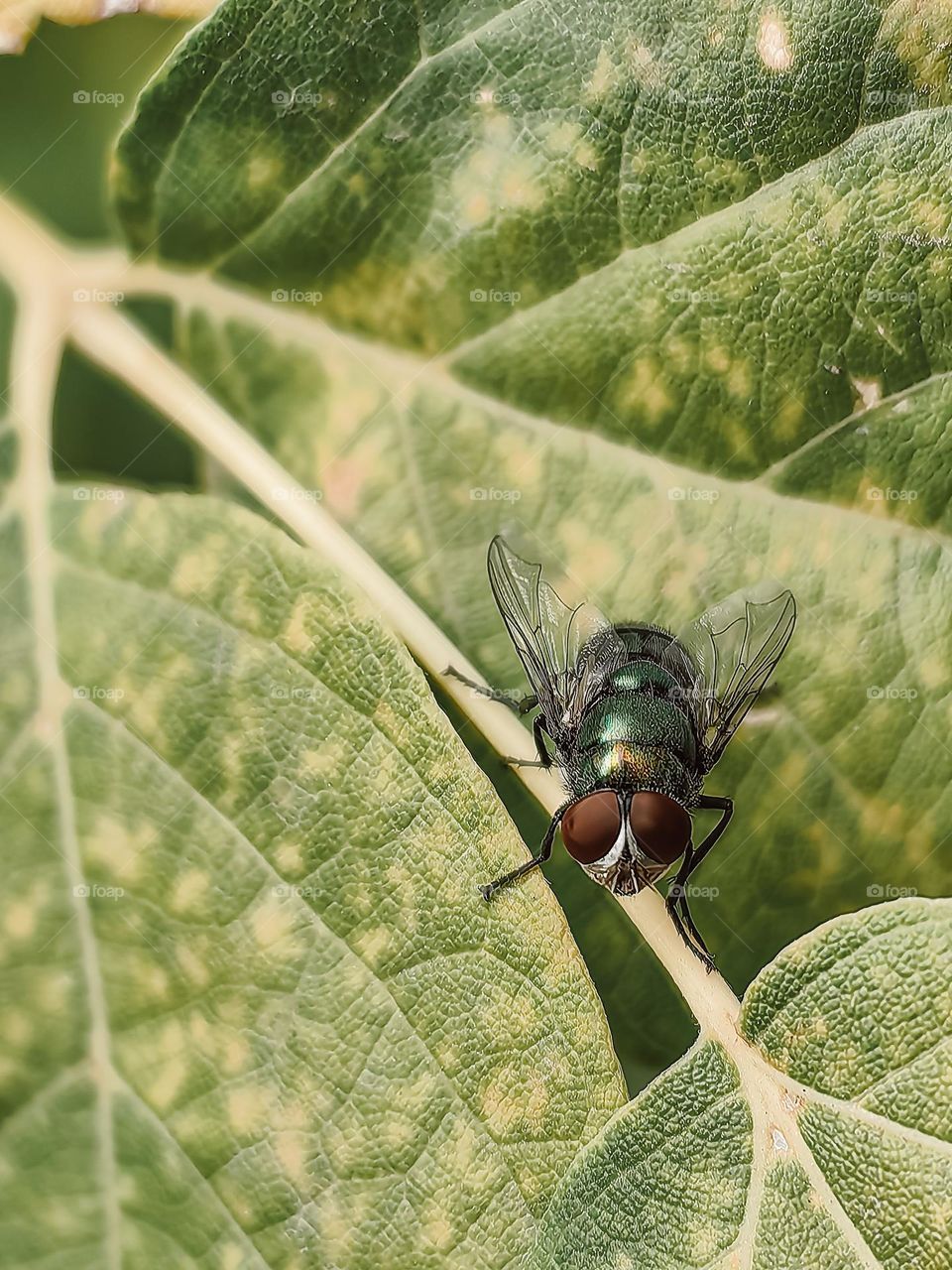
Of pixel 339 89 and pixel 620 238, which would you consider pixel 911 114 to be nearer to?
pixel 620 238

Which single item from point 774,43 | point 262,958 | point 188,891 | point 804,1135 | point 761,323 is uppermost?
point 774,43

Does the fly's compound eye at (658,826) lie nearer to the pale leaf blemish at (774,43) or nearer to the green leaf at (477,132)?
the green leaf at (477,132)

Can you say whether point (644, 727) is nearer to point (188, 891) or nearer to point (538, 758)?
point (538, 758)

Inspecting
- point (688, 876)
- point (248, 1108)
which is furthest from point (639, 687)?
point (248, 1108)

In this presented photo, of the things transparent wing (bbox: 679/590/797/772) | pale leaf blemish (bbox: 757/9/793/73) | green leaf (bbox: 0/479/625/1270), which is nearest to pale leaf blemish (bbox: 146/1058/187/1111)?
green leaf (bbox: 0/479/625/1270)

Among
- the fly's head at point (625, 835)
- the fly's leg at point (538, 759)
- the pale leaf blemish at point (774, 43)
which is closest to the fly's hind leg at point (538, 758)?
the fly's leg at point (538, 759)

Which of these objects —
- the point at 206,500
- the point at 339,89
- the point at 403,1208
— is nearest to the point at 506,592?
the point at 206,500
